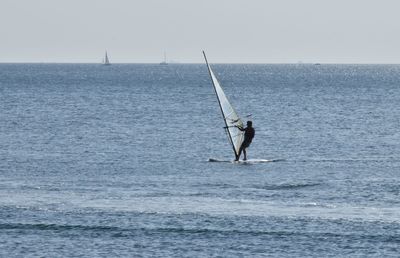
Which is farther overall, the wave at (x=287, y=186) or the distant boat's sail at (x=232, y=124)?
the distant boat's sail at (x=232, y=124)

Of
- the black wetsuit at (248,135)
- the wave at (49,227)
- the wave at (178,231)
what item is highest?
the black wetsuit at (248,135)

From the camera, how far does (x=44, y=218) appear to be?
46281 mm

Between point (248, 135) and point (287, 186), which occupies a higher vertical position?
point (248, 135)

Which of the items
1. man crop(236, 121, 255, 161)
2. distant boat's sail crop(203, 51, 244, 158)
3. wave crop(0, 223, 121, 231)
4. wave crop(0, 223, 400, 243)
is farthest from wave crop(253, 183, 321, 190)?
wave crop(0, 223, 121, 231)

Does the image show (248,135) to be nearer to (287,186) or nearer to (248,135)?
(248,135)

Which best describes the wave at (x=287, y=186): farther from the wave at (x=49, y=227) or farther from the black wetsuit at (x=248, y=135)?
the wave at (x=49, y=227)

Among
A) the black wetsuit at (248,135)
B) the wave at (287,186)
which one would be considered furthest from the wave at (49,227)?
the black wetsuit at (248,135)

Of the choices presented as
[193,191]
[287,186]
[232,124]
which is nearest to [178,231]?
[193,191]

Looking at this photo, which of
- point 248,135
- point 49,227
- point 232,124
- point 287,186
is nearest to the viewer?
point 49,227

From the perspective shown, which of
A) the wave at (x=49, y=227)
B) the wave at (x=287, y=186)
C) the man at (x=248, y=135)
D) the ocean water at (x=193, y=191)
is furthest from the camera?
the man at (x=248, y=135)

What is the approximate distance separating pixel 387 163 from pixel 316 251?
1107 inches

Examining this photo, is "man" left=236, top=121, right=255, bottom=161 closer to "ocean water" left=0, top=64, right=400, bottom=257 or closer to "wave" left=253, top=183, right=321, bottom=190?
"ocean water" left=0, top=64, right=400, bottom=257

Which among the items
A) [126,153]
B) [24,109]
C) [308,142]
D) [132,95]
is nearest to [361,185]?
[126,153]

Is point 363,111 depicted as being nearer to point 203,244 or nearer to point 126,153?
point 126,153
